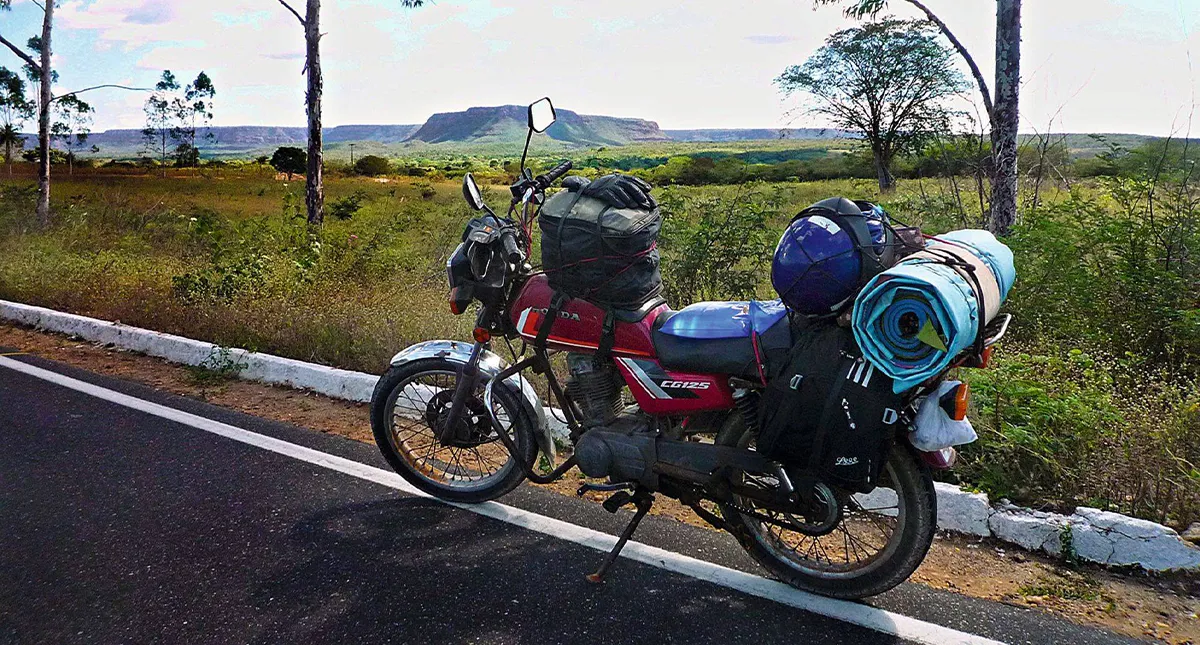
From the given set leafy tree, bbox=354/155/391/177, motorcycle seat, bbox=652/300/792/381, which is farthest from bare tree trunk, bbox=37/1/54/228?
leafy tree, bbox=354/155/391/177

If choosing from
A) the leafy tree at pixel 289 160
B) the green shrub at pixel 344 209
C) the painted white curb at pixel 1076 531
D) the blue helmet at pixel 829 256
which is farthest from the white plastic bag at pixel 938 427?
the leafy tree at pixel 289 160

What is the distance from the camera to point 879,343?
8.97ft

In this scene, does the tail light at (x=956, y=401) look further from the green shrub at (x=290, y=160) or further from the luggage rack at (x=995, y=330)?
the green shrub at (x=290, y=160)

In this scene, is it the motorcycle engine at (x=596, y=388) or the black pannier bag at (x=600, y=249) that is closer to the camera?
the black pannier bag at (x=600, y=249)

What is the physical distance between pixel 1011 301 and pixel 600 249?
13.4 feet

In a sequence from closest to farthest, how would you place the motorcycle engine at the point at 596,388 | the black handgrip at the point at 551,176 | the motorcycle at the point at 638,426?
1. the motorcycle at the point at 638,426
2. the motorcycle engine at the point at 596,388
3. the black handgrip at the point at 551,176

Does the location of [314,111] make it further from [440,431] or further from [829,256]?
[829,256]

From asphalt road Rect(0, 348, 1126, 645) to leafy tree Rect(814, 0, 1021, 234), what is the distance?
207 inches

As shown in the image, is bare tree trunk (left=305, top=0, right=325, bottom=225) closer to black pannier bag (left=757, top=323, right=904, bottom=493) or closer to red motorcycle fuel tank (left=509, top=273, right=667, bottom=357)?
red motorcycle fuel tank (left=509, top=273, right=667, bottom=357)

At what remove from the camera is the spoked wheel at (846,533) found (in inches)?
120

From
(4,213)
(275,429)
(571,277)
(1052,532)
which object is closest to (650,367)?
(571,277)

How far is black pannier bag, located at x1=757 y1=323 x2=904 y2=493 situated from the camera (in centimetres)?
280

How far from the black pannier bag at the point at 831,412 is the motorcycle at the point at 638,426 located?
138 mm

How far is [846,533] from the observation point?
3404mm
